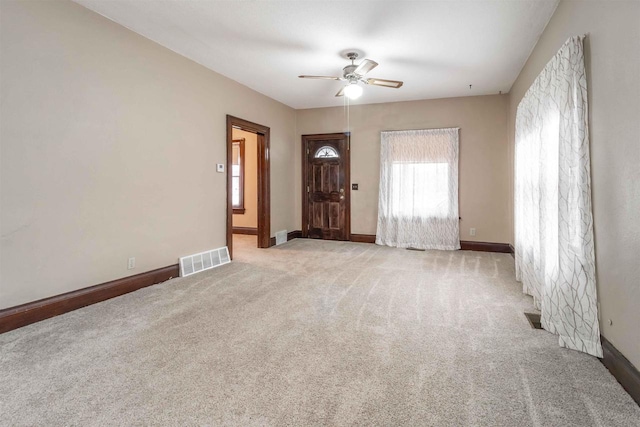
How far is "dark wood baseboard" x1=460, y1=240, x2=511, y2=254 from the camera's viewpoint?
565cm

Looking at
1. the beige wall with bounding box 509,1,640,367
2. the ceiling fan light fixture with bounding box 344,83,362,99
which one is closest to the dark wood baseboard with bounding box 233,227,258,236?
the ceiling fan light fixture with bounding box 344,83,362,99

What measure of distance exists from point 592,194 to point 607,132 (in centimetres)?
42

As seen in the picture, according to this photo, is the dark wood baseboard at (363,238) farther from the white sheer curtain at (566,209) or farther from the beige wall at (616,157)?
the beige wall at (616,157)

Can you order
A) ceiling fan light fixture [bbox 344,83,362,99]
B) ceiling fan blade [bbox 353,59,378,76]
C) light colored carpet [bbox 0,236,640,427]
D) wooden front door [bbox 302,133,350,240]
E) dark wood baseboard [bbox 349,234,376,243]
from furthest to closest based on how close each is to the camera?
wooden front door [bbox 302,133,350,240]
dark wood baseboard [bbox 349,234,376,243]
ceiling fan light fixture [bbox 344,83,362,99]
ceiling fan blade [bbox 353,59,378,76]
light colored carpet [bbox 0,236,640,427]

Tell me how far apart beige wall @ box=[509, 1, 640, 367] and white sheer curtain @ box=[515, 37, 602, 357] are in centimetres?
5

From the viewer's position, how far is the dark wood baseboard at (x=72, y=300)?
2.56 m

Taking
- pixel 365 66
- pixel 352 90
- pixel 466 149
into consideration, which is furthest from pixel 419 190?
pixel 365 66

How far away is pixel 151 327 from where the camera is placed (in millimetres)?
2615


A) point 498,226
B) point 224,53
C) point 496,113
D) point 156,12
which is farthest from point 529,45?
point 156,12

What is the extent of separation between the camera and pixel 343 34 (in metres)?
3.46

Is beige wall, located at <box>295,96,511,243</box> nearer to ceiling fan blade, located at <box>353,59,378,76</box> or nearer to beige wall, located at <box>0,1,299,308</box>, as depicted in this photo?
ceiling fan blade, located at <box>353,59,378,76</box>

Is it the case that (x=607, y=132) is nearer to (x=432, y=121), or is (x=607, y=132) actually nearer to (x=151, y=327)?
(x=151, y=327)

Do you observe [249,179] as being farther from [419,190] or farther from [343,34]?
[343,34]


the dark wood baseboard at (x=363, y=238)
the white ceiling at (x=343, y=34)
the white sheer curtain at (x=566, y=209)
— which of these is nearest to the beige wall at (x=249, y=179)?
the dark wood baseboard at (x=363, y=238)
